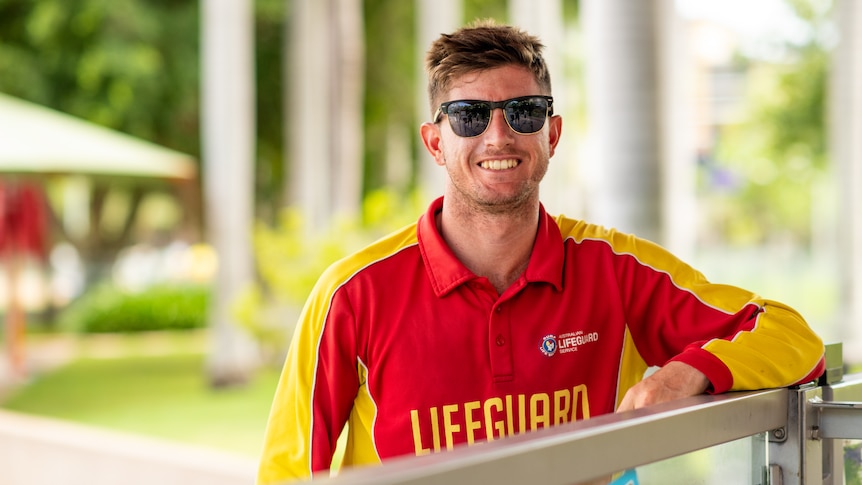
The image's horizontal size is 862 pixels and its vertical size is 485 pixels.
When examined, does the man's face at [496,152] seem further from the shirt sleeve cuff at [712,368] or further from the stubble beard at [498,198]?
the shirt sleeve cuff at [712,368]

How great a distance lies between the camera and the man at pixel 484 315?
2385 mm

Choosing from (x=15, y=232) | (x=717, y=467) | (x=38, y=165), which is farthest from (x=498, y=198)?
(x=15, y=232)

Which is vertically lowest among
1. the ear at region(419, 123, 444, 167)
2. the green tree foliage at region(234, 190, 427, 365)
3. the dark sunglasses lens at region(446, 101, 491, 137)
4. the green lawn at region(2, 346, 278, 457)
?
the green lawn at region(2, 346, 278, 457)

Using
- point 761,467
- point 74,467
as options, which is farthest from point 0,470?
point 761,467

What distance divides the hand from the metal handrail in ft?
0.33

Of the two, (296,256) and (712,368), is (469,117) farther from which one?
(296,256)

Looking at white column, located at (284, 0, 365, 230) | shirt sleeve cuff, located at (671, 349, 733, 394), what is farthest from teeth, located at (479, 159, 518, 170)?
white column, located at (284, 0, 365, 230)

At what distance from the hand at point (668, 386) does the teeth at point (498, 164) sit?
0.59m

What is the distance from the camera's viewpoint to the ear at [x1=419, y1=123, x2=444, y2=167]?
102 inches

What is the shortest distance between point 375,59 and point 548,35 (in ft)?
20.5

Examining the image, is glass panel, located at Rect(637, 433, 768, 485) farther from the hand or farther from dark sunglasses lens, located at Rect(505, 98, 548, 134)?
dark sunglasses lens, located at Rect(505, 98, 548, 134)

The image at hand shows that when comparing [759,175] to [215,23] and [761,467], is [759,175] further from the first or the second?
[761,467]

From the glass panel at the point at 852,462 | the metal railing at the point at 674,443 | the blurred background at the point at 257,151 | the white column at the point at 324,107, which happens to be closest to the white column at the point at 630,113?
the blurred background at the point at 257,151

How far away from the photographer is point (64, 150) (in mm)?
10953
